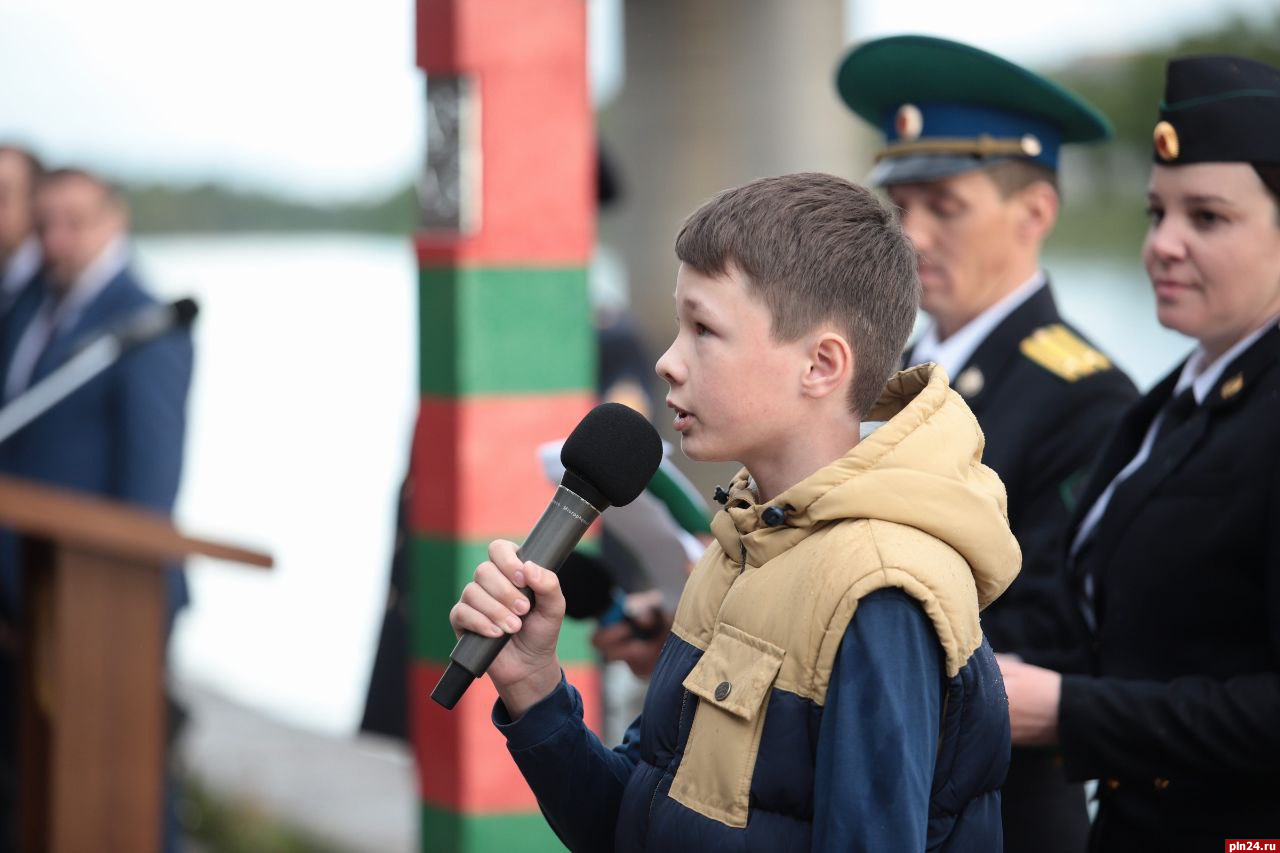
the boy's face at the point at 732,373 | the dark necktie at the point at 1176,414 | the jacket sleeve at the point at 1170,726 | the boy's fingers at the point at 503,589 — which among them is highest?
the boy's face at the point at 732,373

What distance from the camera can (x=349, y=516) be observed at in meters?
11.9

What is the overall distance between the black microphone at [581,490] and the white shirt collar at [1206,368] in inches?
31.1

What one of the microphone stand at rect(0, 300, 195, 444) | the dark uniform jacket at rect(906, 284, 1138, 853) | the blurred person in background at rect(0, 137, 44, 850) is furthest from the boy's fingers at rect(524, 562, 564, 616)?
the blurred person in background at rect(0, 137, 44, 850)

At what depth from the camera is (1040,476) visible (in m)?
2.20

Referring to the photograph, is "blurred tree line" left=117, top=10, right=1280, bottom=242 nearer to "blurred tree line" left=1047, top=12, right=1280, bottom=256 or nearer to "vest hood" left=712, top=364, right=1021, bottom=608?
"blurred tree line" left=1047, top=12, right=1280, bottom=256

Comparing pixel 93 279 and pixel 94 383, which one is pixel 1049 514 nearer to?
pixel 94 383

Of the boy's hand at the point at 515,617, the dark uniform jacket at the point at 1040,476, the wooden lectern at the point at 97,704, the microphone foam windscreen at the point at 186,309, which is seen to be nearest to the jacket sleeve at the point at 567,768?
the boy's hand at the point at 515,617

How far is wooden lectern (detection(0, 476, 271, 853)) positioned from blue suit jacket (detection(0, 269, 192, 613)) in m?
1.14

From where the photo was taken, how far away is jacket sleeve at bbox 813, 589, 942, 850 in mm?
1313

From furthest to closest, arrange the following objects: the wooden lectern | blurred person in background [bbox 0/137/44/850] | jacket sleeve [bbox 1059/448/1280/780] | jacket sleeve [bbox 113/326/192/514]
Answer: blurred person in background [bbox 0/137/44/850], jacket sleeve [bbox 113/326/192/514], the wooden lectern, jacket sleeve [bbox 1059/448/1280/780]

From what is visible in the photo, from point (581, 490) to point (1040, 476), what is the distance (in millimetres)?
897

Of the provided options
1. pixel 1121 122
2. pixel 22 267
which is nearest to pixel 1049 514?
pixel 22 267

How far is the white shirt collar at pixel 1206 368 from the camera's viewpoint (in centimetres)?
196

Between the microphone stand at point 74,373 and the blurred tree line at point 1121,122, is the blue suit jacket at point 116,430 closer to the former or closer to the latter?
the microphone stand at point 74,373
